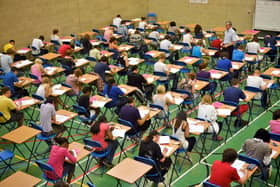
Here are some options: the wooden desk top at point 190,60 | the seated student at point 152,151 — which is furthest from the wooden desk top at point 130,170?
the wooden desk top at point 190,60

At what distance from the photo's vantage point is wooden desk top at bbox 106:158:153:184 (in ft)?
24.3

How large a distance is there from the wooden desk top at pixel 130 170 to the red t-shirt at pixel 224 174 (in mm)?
1242

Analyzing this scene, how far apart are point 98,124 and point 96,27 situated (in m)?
13.4

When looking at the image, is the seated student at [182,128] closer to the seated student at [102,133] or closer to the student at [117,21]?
the seated student at [102,133]

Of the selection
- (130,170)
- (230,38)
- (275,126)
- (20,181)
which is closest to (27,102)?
(20,181)

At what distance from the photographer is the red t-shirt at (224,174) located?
727 cm

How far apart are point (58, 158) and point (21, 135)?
1.64m

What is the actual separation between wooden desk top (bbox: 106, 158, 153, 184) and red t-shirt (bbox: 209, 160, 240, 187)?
1242mm

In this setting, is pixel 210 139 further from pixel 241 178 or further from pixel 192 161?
pixel 241 178

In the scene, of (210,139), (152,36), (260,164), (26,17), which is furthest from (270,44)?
(26,17)

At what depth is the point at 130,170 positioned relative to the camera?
7633mm

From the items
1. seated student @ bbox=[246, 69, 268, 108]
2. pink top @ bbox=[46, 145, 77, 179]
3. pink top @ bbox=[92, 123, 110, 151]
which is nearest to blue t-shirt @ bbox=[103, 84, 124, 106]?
pink top @ bbox=[92, 123, 110, 151]

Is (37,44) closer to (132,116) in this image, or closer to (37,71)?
(37,71)

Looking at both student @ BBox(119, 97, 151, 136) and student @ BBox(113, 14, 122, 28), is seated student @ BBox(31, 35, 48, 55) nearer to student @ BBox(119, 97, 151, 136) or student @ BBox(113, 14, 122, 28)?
student @ BBox(113, 14, 122, 28)
